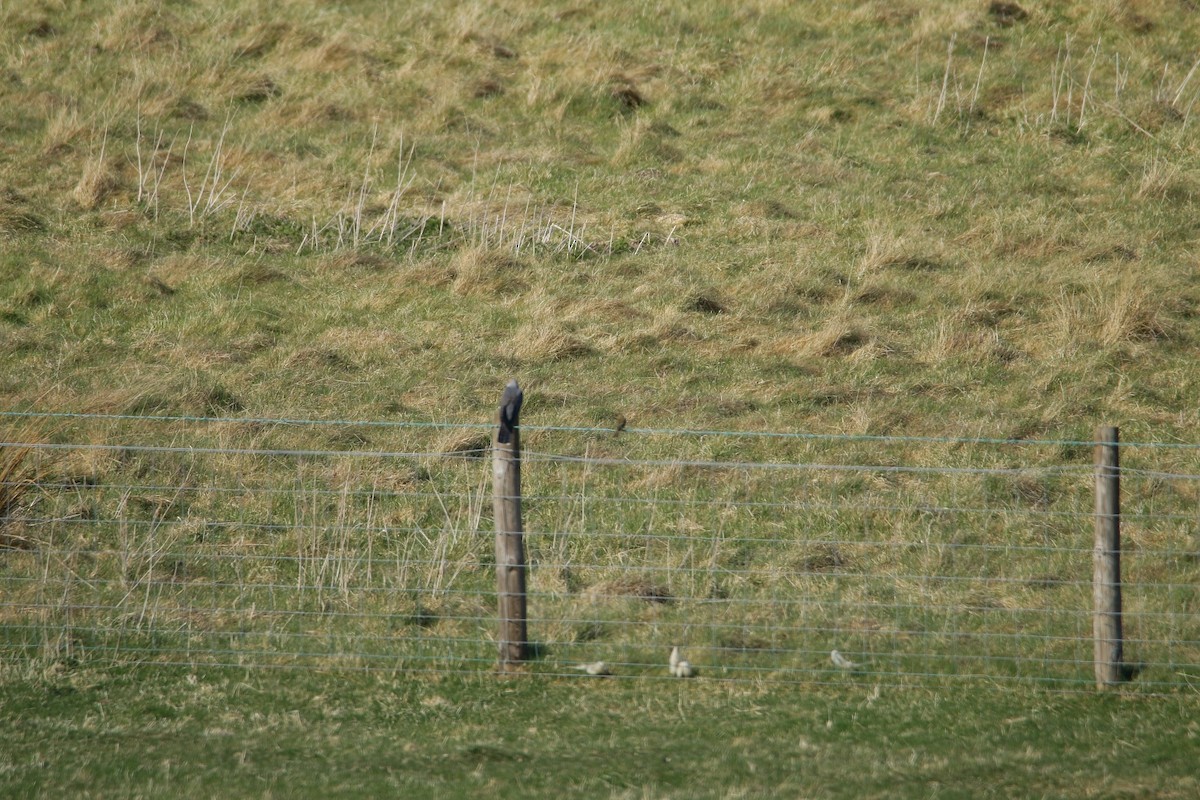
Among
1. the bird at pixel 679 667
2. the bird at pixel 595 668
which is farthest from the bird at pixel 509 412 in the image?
the bird at pixel 679 667

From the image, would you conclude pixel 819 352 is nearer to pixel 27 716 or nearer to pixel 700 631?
pixel 700 631

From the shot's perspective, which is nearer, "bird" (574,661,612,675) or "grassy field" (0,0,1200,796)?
"grassy field" (0,0,1200,796)

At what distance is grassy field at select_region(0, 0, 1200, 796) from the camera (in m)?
5.17

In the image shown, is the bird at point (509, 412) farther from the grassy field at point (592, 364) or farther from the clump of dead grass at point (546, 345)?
the clump of dead grass at point (546, 345)

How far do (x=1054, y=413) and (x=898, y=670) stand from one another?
3.56 meters

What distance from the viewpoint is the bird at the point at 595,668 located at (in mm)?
5594

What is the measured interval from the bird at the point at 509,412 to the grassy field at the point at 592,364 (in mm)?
579

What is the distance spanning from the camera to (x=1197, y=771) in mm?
4746

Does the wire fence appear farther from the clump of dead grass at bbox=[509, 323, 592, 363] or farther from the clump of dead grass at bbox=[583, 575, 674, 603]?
the clump of dead grass at bbox=[509, 323, 592, 363]

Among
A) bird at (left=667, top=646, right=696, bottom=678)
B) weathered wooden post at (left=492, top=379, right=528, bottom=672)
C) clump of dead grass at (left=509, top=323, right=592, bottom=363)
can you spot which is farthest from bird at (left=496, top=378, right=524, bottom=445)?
clump of dead grass at (left=509, top=323, right=592, bottom=363)

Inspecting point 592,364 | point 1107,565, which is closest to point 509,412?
point 1107,565

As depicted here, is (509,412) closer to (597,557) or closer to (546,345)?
(597,557)

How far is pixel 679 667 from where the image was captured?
5.61 meters

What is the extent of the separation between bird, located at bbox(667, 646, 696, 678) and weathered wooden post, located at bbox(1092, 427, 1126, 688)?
5.77ft
